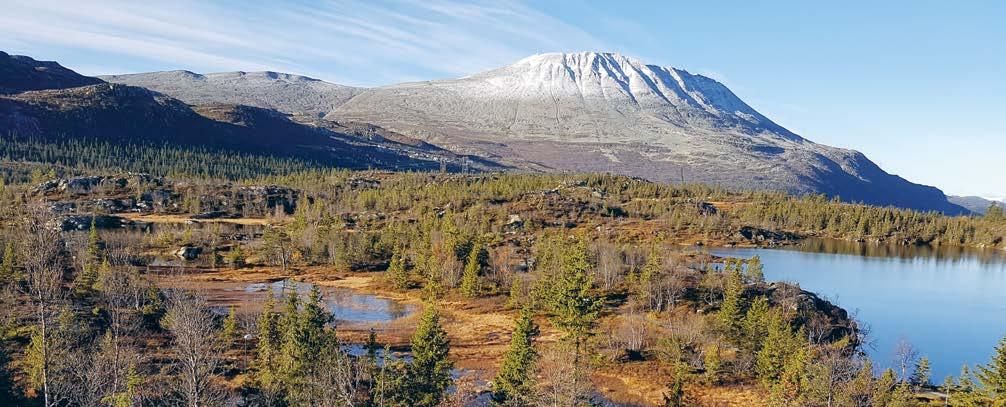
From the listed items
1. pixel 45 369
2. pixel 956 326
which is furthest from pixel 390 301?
pixel 956 326

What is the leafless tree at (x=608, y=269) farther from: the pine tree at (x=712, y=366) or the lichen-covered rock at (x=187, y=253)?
the lichen-covered rock at (x=187, y=253)

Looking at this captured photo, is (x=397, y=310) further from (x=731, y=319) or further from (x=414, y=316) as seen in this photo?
(x=731, y=319)

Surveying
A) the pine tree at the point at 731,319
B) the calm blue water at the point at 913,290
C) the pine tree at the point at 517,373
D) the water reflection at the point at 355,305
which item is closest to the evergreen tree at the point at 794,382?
the pine tree at the point at 731,319

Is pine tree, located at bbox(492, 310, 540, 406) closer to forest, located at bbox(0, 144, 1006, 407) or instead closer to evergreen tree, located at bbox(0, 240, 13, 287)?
forest, located at bbox(0, 144, 1006, 407)

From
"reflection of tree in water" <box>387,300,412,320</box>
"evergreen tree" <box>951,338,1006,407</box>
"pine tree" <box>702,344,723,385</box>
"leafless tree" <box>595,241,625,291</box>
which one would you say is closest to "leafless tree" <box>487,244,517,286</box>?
"leafless tree" <box>595,241,625,291</box>

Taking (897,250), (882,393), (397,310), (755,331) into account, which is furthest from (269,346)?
(897,250)
